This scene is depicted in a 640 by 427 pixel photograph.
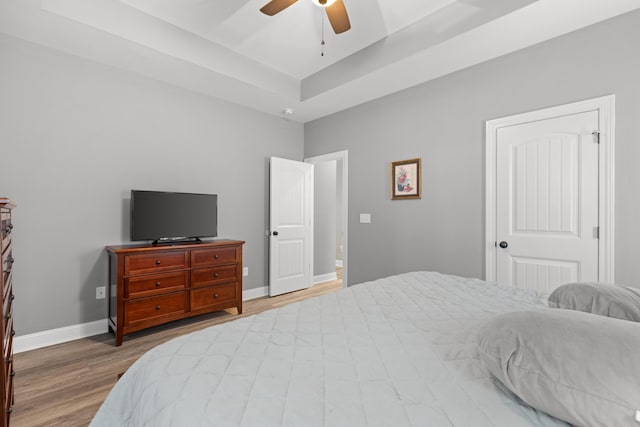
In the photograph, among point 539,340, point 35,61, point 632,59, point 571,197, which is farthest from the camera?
point 35,61

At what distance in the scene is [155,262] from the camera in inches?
111

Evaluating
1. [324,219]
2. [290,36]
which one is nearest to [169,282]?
[290,36]

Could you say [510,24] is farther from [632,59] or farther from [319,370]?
[319,370]

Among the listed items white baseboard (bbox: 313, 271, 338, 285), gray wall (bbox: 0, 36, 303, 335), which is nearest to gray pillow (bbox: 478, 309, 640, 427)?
gray wall (bbox: 0, 36, 303, 335)

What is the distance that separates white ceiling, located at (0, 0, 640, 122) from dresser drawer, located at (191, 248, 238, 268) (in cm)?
186

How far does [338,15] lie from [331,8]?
8 centimetres

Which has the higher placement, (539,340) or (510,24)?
(510,24)

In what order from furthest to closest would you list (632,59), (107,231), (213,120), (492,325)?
(213,120) < (107,231) < (632,59) < (492,325)

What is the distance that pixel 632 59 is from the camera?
217 cm

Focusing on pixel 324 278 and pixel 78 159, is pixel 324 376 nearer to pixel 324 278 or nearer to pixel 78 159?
pixel 78 159

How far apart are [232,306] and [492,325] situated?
305cm

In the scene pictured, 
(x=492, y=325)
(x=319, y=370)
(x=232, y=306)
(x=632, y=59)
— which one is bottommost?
(x=232, y=306)

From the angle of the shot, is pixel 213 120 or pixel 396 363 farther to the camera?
pixel 213 120

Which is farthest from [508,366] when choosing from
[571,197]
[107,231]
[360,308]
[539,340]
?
[107,231]
